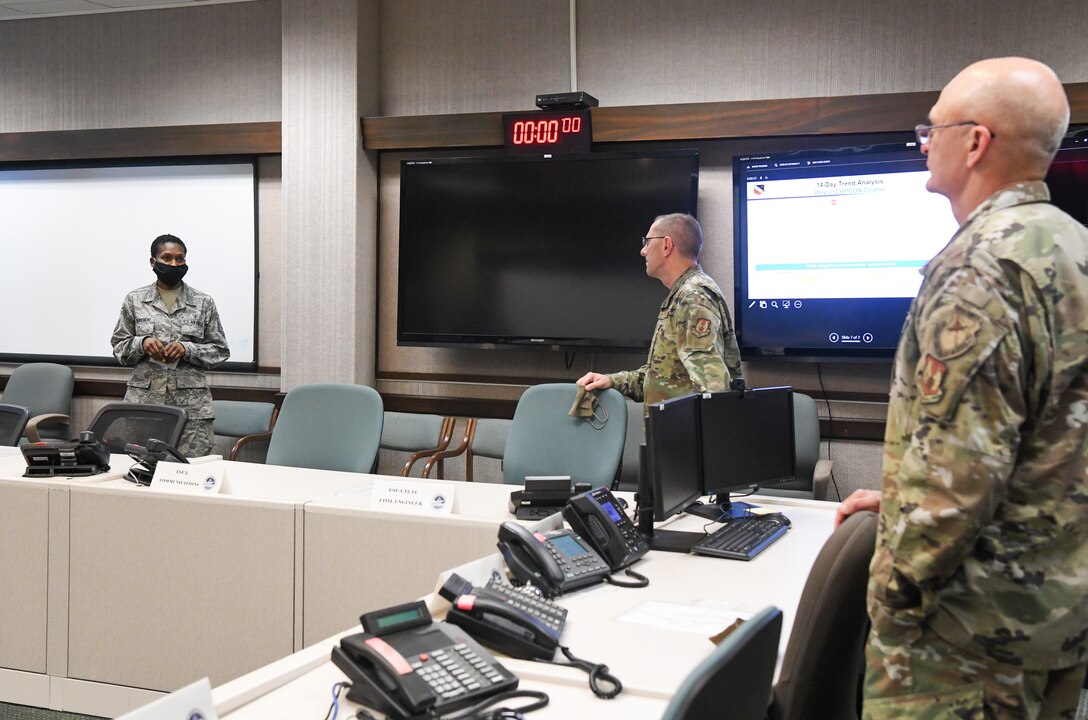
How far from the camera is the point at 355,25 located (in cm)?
499

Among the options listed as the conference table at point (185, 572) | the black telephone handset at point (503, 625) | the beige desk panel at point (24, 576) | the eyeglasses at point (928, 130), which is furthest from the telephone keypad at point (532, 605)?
the beige desk panel at point (24, 576)

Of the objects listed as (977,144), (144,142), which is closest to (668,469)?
(977,144)

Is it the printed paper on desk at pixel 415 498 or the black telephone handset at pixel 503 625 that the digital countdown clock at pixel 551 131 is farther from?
the black telephone handset at pixel 503 625

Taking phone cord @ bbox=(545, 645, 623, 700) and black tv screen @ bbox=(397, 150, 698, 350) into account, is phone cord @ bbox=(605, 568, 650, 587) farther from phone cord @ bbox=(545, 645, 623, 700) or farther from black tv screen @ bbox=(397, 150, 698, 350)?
black tv screen @ bbox=(397, 150, 698, 350)

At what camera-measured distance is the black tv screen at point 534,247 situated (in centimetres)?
465

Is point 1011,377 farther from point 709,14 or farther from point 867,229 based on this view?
point 709,14

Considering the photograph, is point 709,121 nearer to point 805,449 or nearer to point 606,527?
point 805,449

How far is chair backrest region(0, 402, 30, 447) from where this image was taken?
3865 millimetres

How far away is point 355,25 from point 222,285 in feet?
5.51

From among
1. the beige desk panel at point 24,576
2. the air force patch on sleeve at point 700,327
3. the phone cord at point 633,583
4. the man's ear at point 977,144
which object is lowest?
the beige desk panel at point 24,576

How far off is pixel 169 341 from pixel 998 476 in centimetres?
418

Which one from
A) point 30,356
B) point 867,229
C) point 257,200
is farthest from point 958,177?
point 30,356

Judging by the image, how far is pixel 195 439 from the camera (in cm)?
460

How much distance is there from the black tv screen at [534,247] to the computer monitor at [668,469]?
83.6 inches
